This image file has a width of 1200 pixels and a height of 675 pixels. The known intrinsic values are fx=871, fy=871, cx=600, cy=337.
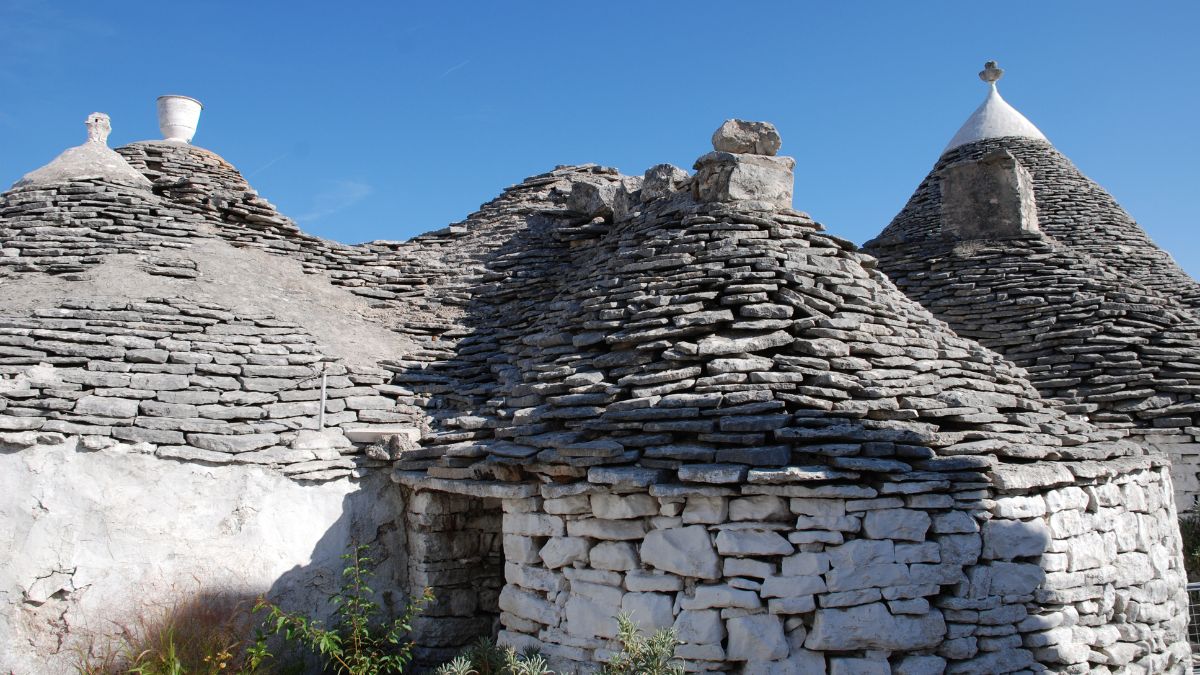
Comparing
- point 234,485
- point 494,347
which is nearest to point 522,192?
point 494,347

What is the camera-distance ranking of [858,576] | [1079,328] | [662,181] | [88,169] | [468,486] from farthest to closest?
[1079,328] → [88,169] → [662,181] → [468,486] → [858,576]

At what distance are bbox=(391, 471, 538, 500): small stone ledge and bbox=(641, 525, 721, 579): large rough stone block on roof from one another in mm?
1037

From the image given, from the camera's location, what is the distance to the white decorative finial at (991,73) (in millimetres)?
15492

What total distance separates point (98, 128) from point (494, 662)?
7.58 metres

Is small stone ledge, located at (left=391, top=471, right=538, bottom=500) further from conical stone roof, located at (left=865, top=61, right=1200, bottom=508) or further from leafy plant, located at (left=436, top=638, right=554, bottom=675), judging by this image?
conical stone roof, located at (left=865, top=61, right=1200, bottom=508)

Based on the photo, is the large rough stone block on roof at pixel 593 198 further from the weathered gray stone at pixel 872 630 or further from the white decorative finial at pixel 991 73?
the white decorative finial at pixel 991 73

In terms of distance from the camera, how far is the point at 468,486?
617 cm

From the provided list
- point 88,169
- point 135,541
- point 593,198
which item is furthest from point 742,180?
point 88,169

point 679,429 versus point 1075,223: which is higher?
point 1075,223

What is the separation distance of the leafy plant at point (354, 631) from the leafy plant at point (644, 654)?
1724mm

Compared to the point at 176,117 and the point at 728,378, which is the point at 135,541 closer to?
the point at 728,378

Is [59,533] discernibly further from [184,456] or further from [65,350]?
[65,350]

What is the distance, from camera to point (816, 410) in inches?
207

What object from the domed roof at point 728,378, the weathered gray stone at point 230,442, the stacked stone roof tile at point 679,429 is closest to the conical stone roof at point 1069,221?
the stacked stone roof tile at point 679,429
